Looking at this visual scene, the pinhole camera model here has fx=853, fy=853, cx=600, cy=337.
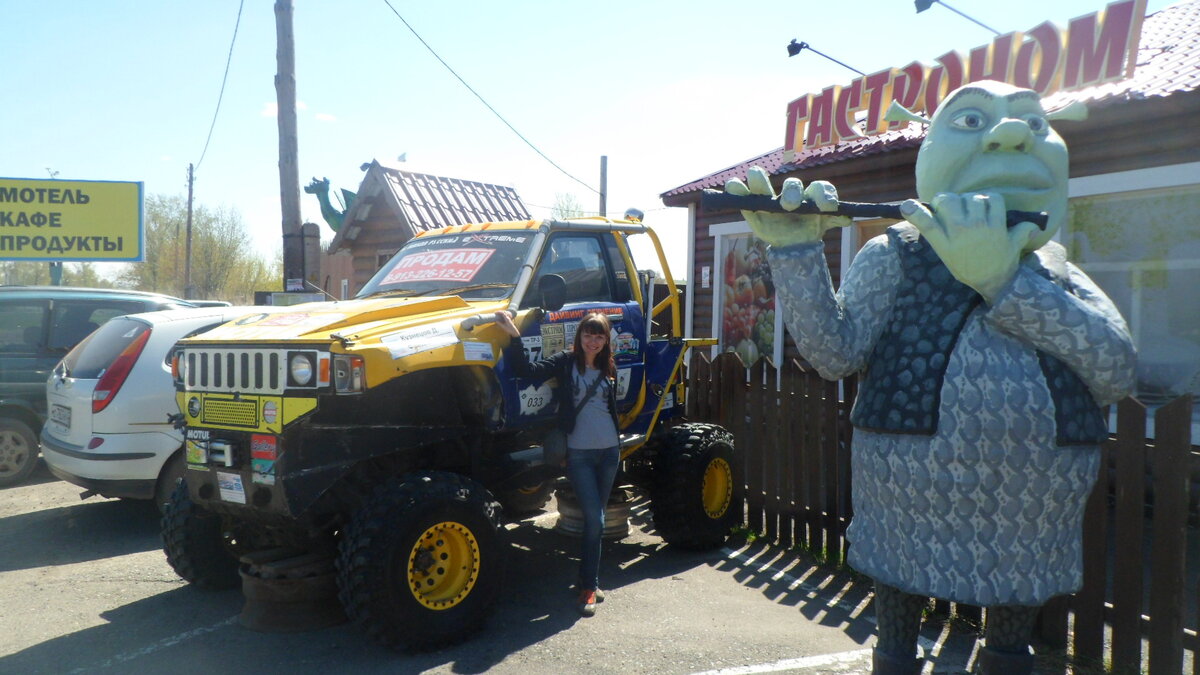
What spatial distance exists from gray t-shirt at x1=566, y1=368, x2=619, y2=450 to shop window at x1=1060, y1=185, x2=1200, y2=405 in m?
4.86

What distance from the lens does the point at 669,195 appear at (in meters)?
11.7

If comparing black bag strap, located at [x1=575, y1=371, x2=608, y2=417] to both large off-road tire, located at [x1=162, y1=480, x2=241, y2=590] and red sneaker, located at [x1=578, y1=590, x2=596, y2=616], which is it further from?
large off-road tire, located at [x1=162, y1=480, x2=241, y2=590]

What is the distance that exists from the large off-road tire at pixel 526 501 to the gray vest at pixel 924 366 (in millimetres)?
3119

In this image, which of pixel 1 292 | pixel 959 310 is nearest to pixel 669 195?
pixel 1 292

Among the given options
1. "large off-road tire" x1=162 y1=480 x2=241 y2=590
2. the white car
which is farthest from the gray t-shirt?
the white car

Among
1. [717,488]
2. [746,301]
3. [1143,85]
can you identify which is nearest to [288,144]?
[746,301]

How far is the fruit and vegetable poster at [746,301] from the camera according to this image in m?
11.0

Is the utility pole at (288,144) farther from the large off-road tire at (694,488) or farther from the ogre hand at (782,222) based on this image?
the ogre hand at (782,222)

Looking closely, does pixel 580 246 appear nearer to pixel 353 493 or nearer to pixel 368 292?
pixel 368 292

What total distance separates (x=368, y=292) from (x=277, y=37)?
6988mm

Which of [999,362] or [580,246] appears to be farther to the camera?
[580,246]

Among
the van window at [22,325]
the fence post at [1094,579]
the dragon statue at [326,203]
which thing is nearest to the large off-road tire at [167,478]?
the van window at [22,325]

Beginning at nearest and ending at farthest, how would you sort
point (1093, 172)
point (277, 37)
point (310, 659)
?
point (310, 659)
point (1093, 172)
point (277, 37)

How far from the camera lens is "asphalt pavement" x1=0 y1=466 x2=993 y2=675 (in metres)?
3.97
